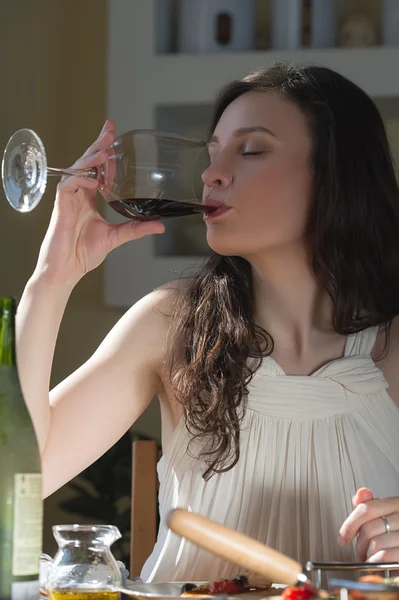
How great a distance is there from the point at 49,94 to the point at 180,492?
1.95m

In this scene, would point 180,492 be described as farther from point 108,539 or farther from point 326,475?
point 108,539

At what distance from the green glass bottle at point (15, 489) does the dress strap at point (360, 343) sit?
2.72ft

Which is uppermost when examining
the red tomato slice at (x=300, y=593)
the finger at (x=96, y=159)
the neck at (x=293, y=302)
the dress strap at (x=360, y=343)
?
the finger at (x=96, y=159)

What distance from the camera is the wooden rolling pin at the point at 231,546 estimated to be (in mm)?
708

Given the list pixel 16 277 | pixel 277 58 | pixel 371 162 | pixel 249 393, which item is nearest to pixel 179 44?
pixel 277 58

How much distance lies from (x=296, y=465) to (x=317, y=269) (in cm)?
35

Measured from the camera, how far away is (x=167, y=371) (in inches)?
64.7

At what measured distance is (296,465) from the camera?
1502mm

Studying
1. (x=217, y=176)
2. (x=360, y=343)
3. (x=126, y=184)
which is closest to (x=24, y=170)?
(x=126, y=184)

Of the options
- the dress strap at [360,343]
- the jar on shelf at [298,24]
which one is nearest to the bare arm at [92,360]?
the dress strap at [360,343]

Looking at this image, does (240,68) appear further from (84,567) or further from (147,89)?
(84,567)

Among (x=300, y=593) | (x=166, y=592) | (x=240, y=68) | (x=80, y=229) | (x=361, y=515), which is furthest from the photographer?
(x=240, y=68)

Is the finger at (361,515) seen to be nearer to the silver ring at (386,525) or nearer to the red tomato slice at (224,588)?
the silver ring at (386,525)

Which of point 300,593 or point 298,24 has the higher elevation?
point 298,24
